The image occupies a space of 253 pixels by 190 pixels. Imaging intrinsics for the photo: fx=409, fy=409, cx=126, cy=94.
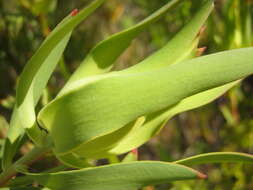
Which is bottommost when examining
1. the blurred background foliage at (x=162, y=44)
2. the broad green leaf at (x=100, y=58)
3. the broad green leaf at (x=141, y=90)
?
the blurred background foliage at (x=162, y=44)

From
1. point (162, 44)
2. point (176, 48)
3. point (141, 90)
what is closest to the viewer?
point (141, 90)

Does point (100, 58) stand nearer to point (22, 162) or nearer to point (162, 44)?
point (22, 162)

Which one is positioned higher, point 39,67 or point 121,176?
point 39,67

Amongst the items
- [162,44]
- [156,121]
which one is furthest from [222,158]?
[162,44]

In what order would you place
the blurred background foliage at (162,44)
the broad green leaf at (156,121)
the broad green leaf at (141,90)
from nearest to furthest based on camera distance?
the broad green leaf at (141,90) → the broad green leaf at (156,121) → the blurred background foliage at (162,44)

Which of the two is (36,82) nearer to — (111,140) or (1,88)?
(111,140)

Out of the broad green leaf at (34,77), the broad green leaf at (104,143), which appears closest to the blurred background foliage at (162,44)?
the broad green leaf at (34,77)

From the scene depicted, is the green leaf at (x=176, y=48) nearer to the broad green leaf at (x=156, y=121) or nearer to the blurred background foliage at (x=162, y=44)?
the broad green leaf at (x=156, y=121)
